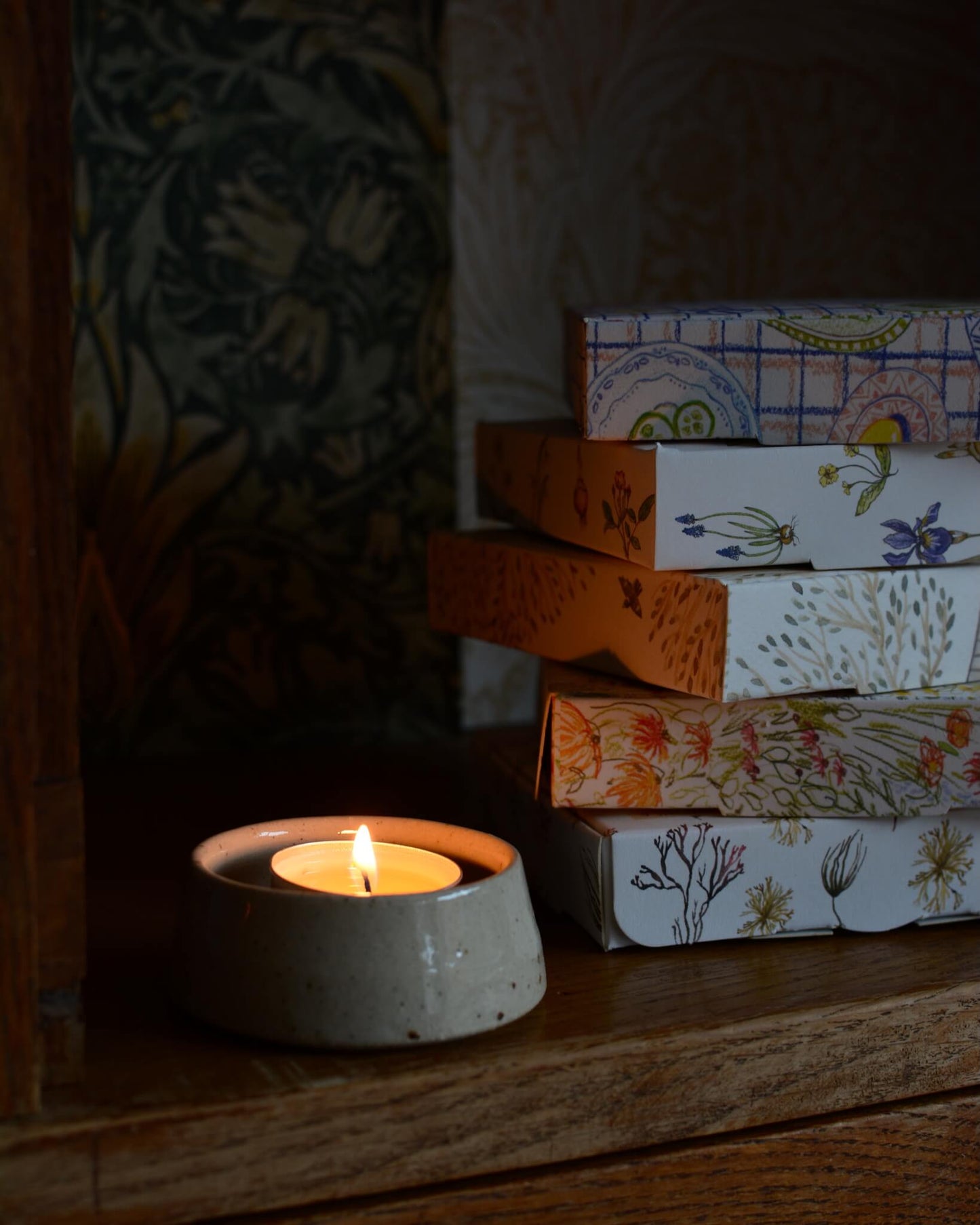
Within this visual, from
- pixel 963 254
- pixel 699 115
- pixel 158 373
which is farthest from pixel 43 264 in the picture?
pixel 963 254

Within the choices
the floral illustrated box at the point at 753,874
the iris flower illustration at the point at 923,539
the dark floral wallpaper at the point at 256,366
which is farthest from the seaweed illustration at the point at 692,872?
the dark floral wallpaper at the point at 256,366

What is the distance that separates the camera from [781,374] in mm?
462

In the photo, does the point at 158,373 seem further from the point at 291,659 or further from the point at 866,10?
the point at 866,10

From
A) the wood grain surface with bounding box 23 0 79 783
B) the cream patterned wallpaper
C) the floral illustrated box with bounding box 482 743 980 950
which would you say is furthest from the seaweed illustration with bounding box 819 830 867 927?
the cream patterned wallpaper

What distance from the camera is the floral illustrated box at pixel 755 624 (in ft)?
1.42

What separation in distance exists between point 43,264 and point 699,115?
22.0 inches

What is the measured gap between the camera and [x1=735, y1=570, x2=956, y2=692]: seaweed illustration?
1.44ft

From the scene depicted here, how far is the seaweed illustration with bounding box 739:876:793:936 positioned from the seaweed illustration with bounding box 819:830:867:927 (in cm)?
1

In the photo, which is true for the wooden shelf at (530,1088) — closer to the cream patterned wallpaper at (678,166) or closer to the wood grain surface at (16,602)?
the wood grain surface at (16,602)

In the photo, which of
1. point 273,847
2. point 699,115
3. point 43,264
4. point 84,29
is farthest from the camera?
point 699,115

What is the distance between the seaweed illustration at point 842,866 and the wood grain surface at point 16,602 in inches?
10.1

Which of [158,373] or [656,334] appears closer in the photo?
[656,334]

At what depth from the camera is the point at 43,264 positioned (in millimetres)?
327

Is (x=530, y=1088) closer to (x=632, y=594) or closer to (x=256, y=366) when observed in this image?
(x=632, y=594)
